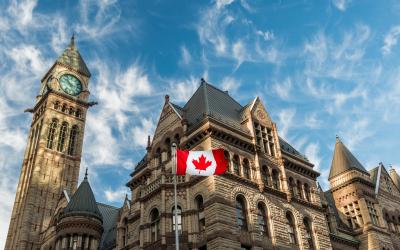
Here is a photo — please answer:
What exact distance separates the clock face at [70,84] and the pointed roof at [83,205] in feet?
132

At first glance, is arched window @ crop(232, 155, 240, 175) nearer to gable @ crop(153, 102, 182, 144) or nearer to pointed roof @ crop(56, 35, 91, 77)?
gable @ crop(153, 102, 182, 144)

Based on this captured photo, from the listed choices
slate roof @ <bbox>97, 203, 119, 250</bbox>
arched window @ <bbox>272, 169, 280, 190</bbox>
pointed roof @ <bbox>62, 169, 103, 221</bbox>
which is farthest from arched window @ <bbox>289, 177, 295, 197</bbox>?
pointed roof @ <bbox>62, 169, 103, 221</bbox>

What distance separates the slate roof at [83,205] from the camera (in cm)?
5550

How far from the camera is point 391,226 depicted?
192ft

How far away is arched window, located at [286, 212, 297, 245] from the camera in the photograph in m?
41.8

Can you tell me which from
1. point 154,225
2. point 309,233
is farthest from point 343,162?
point 154,225

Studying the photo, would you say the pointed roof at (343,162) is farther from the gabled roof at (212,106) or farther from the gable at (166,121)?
the gable at (166,121)

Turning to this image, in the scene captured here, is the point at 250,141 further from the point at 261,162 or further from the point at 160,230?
the point at 160,230

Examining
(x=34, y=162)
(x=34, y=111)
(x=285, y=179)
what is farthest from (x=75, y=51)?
(x=285, y=179)

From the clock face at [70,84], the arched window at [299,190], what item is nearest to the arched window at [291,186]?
the arched window at [299,190]

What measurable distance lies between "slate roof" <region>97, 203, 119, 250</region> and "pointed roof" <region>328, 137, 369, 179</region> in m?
30.1

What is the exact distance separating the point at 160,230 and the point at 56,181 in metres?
50.0

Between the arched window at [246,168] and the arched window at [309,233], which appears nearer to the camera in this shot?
the arched window at [246,168]

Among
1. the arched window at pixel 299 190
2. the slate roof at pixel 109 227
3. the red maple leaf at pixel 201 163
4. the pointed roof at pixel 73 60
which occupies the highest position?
the pointed roof at pixel 73 60
